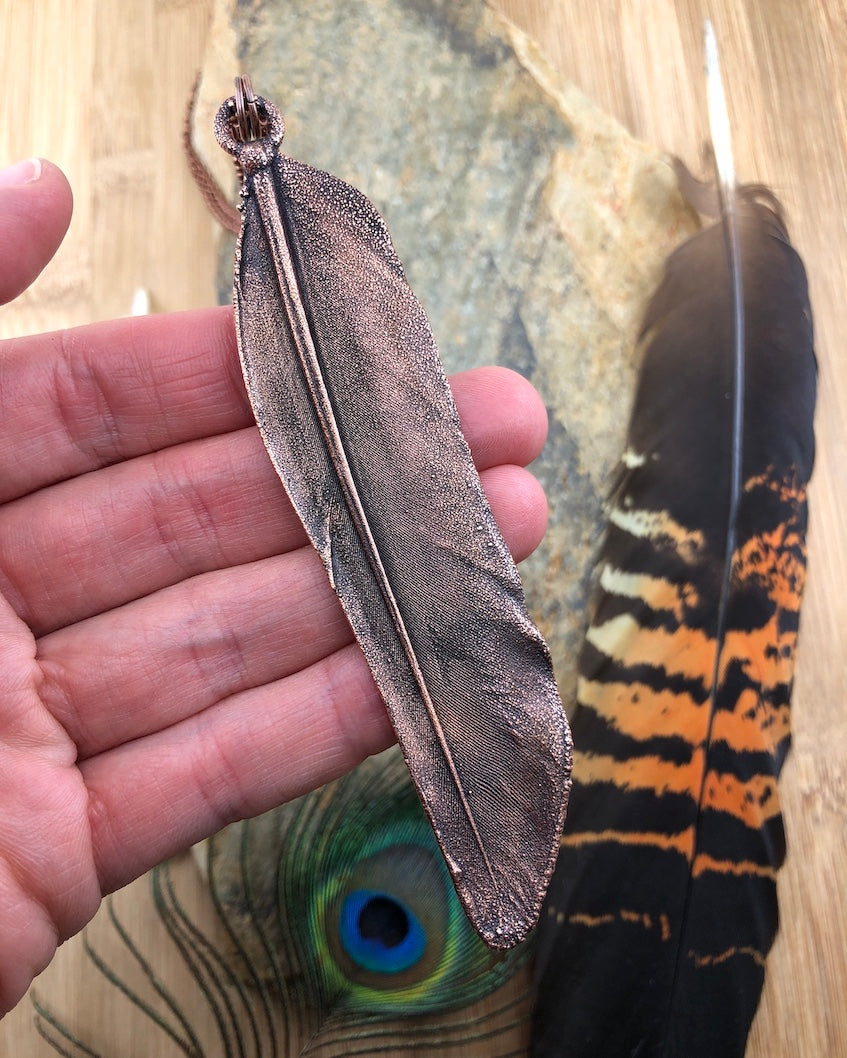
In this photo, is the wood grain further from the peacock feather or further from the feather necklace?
the peacock feather

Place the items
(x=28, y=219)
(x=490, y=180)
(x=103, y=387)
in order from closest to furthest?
(x=28, y=219)
(x=103, y=387)
(x=490, y=180)

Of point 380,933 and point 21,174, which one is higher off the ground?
point 21,174

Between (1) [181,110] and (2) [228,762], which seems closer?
(2) [228,762]

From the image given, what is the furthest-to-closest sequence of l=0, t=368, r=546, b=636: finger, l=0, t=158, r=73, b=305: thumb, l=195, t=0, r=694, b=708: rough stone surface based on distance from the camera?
l=195, t=0, r=694, b=708: rough stone surface → l=0, t=368, r=546, b=636: finger → l=0, t=158, r=73, b=305: thumb

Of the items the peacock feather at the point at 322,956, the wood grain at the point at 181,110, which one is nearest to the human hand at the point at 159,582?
the peacock feather at the point at 322,956

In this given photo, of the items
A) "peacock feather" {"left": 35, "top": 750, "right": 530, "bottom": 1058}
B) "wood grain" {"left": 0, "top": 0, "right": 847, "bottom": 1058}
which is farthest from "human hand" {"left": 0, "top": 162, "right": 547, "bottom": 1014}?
"wood grain" {"left": 0, "top": 0, "right": 847, "bottom": 1058}

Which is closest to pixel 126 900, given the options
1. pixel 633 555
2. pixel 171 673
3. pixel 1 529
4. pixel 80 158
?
pixel 171 673

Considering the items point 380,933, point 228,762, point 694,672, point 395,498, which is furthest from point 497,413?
point 380,933

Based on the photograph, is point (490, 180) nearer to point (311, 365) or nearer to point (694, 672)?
point (311, 365)
